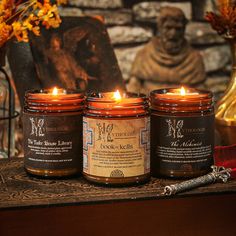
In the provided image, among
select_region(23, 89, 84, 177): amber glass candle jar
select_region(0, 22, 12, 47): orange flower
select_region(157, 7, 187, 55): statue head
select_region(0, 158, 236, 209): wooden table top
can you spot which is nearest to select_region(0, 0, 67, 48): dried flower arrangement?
select_region(0, 22, 12, 47): orange flower

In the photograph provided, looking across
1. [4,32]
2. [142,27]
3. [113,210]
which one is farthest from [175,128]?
[142,27]

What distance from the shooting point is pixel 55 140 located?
780mm

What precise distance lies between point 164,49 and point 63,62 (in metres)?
0.95

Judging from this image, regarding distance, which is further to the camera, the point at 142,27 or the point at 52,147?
the point at 142,27

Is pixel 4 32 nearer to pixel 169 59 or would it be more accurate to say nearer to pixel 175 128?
pixel 175 128

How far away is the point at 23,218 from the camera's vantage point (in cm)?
69

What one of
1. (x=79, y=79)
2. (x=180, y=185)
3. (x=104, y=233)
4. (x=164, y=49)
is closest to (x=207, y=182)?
→ (x=180, y=185)

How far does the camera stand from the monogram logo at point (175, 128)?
768 millimetres

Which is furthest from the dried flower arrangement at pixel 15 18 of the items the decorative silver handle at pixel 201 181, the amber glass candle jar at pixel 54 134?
the decorative silver handle at pixel 201 181

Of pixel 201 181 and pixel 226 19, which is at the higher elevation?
pixel 226 19

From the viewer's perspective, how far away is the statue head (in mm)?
2012

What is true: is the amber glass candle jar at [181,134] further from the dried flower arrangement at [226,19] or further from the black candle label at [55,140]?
the dried flower arrangement at [226,19]

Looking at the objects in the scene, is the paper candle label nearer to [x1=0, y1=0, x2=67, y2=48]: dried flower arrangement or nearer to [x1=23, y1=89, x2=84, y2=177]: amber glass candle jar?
[x1=23, y1=89, x2=84, y2=177]: amber glass candle jar

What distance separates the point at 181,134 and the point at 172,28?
51.5 inches
